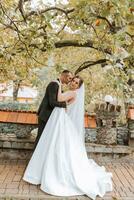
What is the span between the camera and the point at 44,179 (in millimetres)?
5496

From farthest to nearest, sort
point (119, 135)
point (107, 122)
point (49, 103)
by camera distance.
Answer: point (119, 135), point (107, 122), point (49, 103)

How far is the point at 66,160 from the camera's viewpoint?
5.71 metres

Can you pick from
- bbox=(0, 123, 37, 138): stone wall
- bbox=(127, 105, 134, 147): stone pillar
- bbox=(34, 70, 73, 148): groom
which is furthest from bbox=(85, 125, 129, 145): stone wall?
bbox=(34, 70, 73, 148): groom

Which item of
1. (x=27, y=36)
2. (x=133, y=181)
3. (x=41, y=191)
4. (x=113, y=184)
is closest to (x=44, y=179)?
(x=41, y=191)

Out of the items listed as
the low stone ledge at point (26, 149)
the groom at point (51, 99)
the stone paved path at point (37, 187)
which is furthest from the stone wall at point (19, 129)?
the groom at point (51, 99)

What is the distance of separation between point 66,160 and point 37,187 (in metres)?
0.64

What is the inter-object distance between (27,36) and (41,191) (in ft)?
8.05

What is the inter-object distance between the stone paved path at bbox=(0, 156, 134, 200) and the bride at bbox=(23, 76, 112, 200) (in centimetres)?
14

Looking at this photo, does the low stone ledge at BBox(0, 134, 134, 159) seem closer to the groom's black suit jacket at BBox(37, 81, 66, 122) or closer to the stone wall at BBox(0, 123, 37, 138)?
the stone wall at BBox(0, 123, 37, 138)

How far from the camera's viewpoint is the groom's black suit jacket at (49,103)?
236 inches

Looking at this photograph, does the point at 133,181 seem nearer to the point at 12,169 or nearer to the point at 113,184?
the point at 113,184

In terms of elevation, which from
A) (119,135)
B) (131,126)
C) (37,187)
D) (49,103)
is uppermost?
(49,103)

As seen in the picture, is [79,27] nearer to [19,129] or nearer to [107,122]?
[107,122]

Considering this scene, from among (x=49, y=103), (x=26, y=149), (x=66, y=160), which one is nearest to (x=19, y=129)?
(x=26, y=149)
